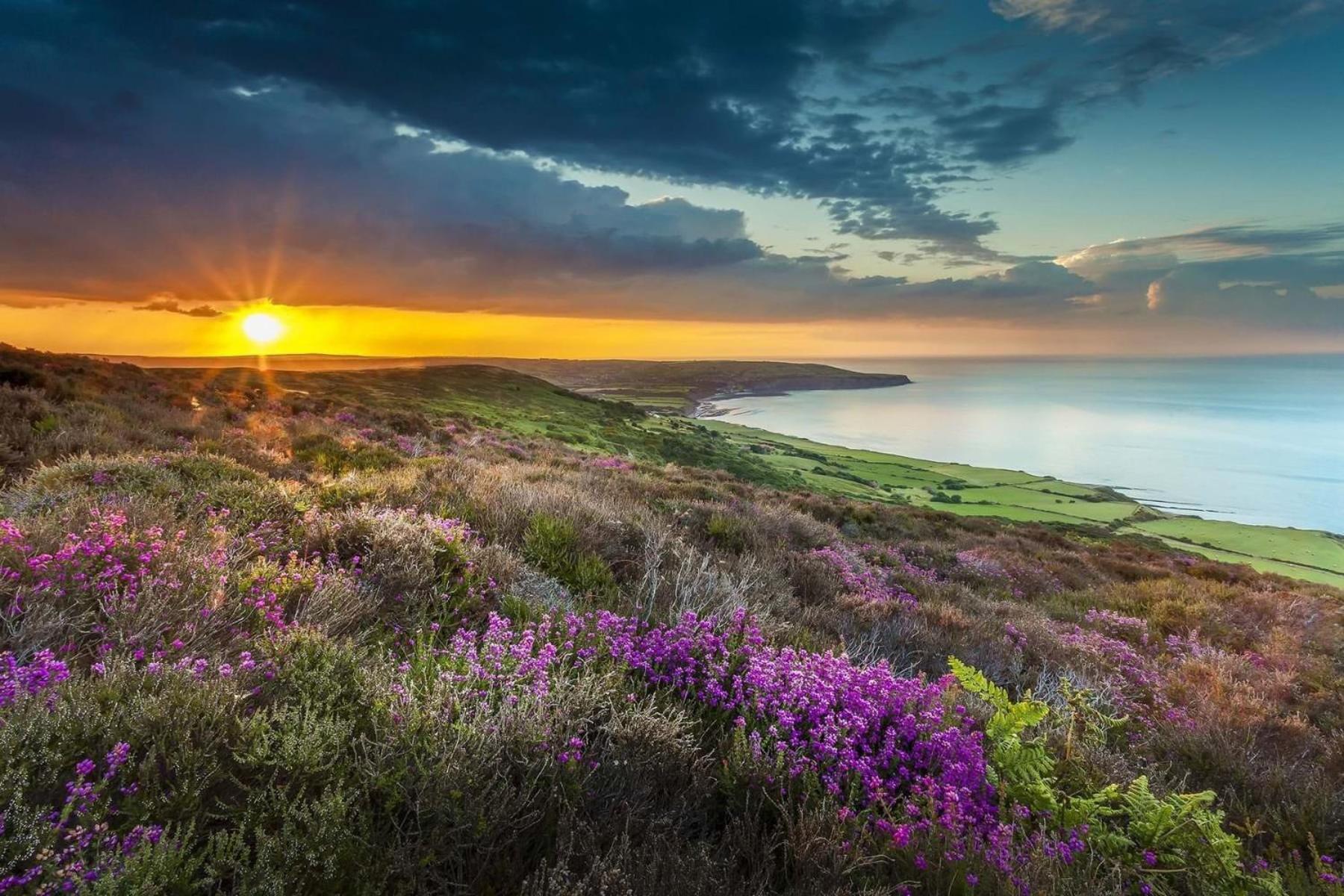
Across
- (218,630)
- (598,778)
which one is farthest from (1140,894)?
(218,630)

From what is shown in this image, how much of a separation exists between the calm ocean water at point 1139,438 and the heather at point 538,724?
68.8 meters

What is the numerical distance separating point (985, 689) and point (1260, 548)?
46270mm

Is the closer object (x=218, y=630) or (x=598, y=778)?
(x=598, y=778)

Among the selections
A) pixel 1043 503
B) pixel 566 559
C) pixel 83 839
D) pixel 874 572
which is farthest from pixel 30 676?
pixel 1043 503

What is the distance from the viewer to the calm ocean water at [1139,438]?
6309cm

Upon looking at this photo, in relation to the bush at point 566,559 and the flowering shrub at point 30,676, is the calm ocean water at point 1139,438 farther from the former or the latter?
the flowering shrub at point 30,676

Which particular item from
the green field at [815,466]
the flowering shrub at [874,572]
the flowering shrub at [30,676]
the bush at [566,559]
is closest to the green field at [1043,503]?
the green field at [815,466]

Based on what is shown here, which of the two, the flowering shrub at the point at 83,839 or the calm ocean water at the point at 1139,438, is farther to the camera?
the calm ocean water at the point at 1139,438

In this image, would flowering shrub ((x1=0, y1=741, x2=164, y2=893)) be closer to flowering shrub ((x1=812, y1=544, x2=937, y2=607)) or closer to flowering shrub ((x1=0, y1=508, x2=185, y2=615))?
flowering shrub ((x1=0, y1=508, x2=185, y2=615))

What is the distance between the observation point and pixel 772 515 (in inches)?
421

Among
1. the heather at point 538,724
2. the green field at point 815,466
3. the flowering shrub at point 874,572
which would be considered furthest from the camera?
the green field at point 815,466

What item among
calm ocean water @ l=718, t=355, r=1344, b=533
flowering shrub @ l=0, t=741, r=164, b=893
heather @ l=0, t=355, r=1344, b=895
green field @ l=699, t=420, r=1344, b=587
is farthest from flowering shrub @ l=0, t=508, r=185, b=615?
calm ocean water @ l=718, t=355, r=1344, b=533

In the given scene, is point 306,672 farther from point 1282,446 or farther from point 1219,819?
point 1282,446

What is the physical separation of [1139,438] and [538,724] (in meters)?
134
